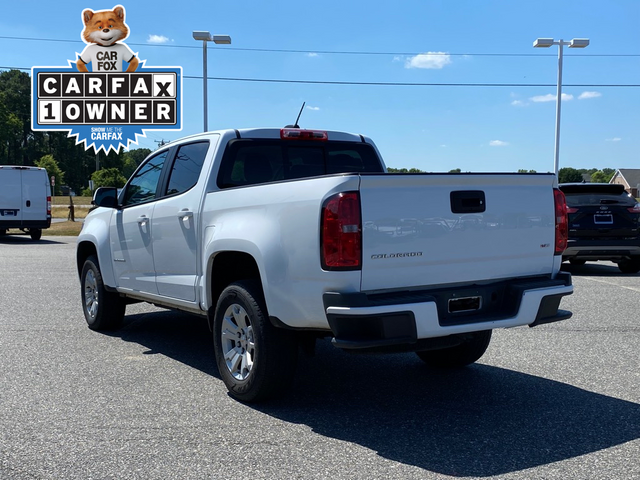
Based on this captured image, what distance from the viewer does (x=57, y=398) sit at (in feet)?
16.1

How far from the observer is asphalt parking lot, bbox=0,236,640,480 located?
12.0ft

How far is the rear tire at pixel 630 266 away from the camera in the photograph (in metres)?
13.6

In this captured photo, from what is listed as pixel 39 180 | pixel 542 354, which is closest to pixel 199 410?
pixel 542 354

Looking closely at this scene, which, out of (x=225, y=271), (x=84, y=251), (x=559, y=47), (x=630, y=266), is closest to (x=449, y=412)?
(x=225, y=271)

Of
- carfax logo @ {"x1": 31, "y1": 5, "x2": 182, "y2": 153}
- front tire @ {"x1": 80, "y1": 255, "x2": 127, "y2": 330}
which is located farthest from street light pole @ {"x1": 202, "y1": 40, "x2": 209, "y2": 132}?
front tire @ {"x1": 80, "y1": 255, "x2": 127, "y2": 330}

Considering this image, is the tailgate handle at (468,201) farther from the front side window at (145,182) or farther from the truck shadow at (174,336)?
the front side window at (145,182)

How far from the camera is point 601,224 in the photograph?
41.8 ft

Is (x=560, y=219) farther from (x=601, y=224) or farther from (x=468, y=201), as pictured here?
(x=601, y=224)

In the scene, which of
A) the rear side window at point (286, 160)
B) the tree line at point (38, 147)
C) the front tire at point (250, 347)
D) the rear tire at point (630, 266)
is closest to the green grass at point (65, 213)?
the rear tire at point (630, 266)

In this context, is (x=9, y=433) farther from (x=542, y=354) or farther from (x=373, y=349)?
(x=542, y=354)

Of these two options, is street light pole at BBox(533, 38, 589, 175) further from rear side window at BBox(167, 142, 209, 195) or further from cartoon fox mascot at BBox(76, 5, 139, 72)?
rear side window at BBox(167, 142, 209, 195)

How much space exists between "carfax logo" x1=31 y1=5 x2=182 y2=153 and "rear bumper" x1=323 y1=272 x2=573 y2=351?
82.5 feet

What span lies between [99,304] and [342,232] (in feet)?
14.1

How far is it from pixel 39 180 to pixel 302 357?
19108mm
